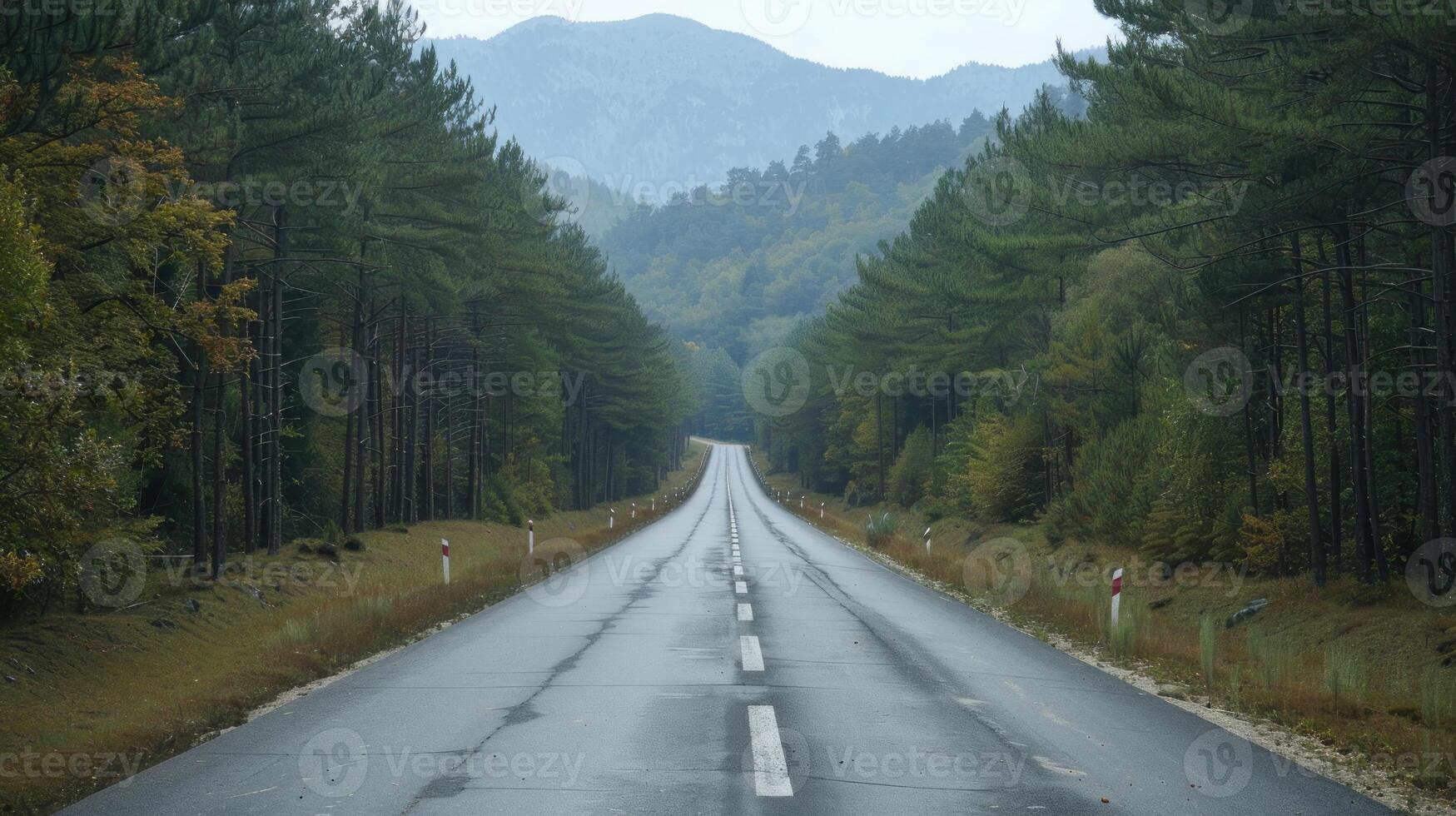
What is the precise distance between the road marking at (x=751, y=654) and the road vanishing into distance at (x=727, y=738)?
70mm

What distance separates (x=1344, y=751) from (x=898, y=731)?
3657mm

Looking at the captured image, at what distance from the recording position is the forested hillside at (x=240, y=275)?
37.2ft

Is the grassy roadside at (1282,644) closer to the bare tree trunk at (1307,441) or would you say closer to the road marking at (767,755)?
the bare tree trunk at (1307,441)

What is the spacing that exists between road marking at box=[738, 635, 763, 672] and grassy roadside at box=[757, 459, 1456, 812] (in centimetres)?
455

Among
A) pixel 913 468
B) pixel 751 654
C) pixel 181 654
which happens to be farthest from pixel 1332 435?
pixel 913 468

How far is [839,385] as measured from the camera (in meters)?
81.1

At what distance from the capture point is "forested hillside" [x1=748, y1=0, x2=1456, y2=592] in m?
15.1

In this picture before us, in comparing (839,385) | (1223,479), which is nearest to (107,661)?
(1223,479)

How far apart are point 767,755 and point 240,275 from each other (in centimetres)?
2212

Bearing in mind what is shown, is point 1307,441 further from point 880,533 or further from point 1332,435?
point 880,533

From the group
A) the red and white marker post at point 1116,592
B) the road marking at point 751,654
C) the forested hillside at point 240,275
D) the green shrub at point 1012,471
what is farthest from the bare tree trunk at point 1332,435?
the green shrub at point 1012,471

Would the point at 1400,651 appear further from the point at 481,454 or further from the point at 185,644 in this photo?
the point at 481,454

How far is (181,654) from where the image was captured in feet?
49.1

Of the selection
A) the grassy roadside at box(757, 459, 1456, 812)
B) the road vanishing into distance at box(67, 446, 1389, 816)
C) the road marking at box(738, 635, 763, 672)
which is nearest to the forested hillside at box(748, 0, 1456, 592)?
the grassy roadside at box(757, 459, 1456, 812)
